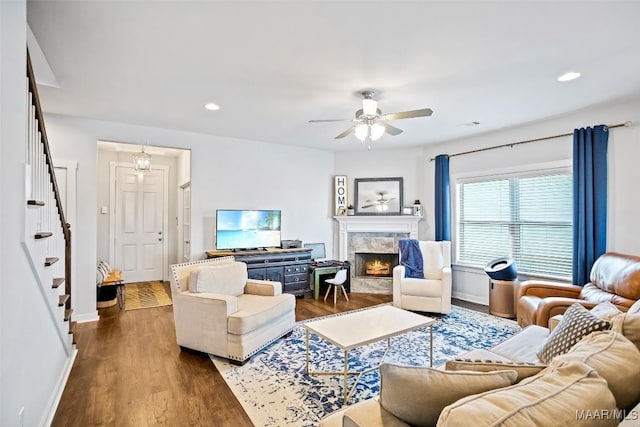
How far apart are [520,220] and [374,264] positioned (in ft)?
8.02

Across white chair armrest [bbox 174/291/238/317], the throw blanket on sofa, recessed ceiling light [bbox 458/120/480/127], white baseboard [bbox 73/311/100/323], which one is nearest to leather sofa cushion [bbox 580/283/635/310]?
the throw blanket on sofa

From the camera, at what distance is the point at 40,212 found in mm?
2594

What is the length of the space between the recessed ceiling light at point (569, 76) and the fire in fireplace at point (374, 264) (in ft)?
11.9

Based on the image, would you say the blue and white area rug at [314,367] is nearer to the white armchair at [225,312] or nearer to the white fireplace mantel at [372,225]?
the white armchair at [225,312]

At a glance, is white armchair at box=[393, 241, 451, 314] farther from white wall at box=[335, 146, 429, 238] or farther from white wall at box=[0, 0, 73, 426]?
white wall at box=[0, 0, 73, 426]

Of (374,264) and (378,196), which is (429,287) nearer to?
(374,264)

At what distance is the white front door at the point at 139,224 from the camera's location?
6090mm

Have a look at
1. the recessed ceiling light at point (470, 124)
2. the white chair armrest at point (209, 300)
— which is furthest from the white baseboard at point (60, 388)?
the recessed ceiling light at point (470, 124)

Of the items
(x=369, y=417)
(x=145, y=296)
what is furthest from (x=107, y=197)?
(x=369, y=417)

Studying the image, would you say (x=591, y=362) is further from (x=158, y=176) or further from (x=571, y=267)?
(x=158, y=176)

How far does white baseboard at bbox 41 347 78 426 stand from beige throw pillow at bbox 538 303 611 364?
3.07 metres

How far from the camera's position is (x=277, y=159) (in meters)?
5.59

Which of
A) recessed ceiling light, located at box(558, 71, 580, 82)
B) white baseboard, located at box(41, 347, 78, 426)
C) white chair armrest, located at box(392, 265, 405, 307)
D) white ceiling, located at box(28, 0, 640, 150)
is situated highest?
recessed ceiling light, located at box(558, 71, 580, 82)

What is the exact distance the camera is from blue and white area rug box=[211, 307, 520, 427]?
2217 mm
